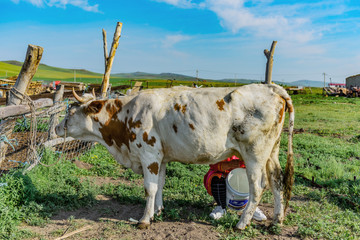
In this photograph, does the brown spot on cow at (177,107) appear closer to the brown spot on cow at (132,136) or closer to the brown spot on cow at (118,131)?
the brown spot on cow at (118,131)

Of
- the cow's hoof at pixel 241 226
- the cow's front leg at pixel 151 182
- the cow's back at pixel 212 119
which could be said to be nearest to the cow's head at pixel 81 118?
the cow's back at pixel 212 119

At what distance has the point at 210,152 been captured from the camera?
480 cm

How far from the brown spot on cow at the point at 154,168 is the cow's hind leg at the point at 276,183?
1.74 m

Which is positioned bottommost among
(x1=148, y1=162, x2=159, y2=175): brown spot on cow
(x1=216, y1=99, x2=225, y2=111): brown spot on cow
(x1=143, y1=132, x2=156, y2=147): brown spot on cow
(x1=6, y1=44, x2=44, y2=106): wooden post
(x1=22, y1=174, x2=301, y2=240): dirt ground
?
(x1=22, y1=174, x2=301, y2=240): dirt ground

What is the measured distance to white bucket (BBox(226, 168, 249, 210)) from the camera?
5.27m

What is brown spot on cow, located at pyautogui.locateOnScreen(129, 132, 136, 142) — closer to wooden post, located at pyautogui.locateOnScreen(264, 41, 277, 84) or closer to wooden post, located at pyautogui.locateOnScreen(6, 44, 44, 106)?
wooden post, located at pyautogui.locateOnScreen(6, 44, 44, 106)

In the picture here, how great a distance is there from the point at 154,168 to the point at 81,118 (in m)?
1.68

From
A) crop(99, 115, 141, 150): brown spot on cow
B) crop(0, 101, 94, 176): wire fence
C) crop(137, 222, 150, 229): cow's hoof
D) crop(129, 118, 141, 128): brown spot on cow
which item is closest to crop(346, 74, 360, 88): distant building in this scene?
crop(0, 101, 94, 176): wire fence

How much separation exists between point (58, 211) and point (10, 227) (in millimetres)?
924

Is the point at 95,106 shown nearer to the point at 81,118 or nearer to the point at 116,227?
the point at 81,118

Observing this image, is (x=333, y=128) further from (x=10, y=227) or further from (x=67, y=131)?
(x=10, y=227)

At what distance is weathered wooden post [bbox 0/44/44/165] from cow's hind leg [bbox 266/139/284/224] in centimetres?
430

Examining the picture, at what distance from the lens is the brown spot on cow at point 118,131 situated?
5.15 m

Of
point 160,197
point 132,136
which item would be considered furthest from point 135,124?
point 160,197
